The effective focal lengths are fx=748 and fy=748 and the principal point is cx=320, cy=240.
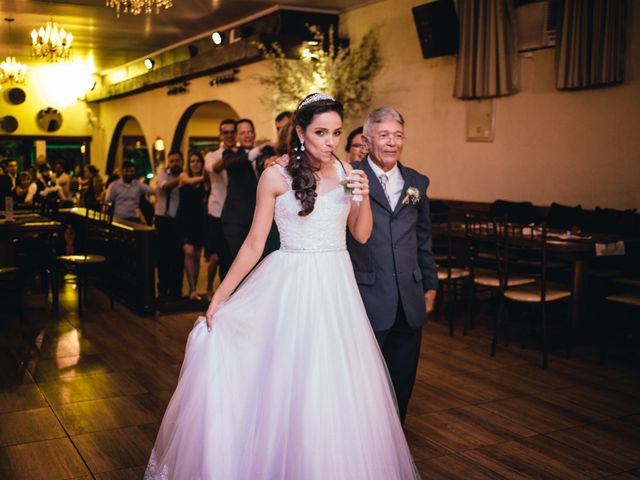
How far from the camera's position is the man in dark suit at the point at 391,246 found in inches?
133

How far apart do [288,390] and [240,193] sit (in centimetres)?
295

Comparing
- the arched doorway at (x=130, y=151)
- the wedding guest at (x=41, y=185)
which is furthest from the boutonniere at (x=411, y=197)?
the arched doorway at (x=130, y=151)

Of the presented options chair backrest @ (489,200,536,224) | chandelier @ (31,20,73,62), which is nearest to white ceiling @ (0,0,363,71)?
chandelier @ (31,20,73,62)

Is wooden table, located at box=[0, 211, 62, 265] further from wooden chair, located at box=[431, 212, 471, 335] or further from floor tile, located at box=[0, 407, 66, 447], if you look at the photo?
wooden chair, located at box=[431, 212, 471, 335]

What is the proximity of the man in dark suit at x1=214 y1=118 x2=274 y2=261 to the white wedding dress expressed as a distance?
2.52 m

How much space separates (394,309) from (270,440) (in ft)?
3.05

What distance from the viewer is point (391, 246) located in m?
3.42

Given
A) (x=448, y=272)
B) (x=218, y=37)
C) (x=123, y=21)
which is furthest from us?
(x=218, y=37)

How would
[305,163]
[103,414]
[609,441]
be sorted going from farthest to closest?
[103,414] → [609,441] → [305,163]

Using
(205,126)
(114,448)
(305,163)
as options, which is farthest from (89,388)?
(205,126)

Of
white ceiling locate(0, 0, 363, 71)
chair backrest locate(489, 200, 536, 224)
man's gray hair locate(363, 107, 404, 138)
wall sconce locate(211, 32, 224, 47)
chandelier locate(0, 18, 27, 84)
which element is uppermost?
white ceiling locate(0, 0, 363, 71)

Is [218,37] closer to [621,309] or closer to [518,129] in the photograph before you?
[518,129]

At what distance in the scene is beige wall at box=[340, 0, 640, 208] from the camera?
6.54 meters

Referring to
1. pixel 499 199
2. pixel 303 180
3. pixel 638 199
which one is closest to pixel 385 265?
pixel 303 180
